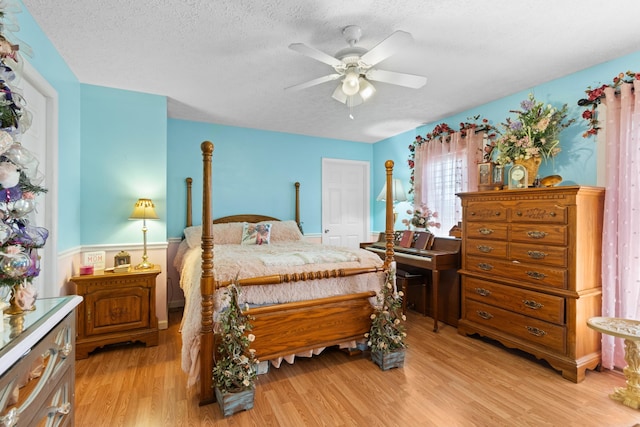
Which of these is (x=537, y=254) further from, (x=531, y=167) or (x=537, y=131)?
(x=537, y=131)

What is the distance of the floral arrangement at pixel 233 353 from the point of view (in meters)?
1.98

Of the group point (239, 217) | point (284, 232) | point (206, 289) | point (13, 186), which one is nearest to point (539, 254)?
point (206, 289)

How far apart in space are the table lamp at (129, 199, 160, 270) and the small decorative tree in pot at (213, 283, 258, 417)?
152 cm

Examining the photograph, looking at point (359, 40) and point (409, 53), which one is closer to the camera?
point (359, 40)

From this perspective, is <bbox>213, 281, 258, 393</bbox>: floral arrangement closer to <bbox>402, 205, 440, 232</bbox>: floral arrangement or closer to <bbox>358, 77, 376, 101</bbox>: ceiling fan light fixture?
<bbox>358, 77, 376, 101</bbox>: ceiling fan light fixture

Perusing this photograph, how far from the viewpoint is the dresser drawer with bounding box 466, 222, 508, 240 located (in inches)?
114

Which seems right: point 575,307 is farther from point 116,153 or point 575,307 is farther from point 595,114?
point 116,153

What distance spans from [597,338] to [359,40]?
2.99m

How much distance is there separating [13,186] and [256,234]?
3.11m

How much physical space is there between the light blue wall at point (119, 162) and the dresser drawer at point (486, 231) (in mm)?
3252

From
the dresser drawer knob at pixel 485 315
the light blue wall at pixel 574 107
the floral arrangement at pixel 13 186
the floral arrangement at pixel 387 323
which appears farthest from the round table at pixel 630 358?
the floral arrangement at pixel 13 186

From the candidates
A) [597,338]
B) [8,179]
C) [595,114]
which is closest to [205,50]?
[8,179]

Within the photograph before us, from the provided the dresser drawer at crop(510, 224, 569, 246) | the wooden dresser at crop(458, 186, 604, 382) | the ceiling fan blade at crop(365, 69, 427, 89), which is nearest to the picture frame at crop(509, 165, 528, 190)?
the wooden dresser at crop(458, 186, 604, 382)

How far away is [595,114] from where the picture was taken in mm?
2666
